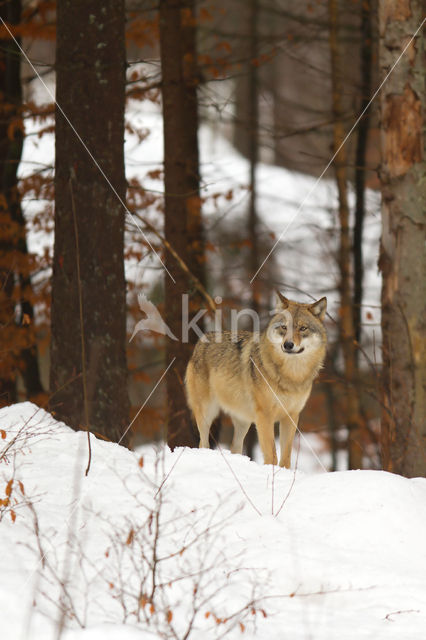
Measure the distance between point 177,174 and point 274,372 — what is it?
3.53 m

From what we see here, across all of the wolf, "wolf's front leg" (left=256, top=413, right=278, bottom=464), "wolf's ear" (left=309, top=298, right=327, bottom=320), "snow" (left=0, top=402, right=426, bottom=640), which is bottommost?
"snow" (left=0, top=402, right=426, bottom=640)

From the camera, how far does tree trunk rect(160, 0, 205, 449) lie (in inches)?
378

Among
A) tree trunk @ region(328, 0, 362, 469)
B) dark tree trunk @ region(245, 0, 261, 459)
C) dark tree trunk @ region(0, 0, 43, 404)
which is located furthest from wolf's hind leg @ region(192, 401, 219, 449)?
dark tree trunk @ region(245, 0, 261, 459)

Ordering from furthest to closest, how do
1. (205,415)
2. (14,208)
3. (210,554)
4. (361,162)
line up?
1. (361,162)
2. (14,208)
3. (205,415)
4. (210,554)

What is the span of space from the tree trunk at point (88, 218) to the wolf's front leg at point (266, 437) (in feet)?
5.15

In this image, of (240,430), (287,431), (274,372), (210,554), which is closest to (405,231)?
(274,372)

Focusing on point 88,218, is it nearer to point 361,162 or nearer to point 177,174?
point 177,174

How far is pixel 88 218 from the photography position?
6988 mm

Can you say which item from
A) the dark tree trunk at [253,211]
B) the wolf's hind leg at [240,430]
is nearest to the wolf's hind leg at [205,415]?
the wolf's hind leg at [240,430]

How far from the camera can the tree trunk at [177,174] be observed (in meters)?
9.61

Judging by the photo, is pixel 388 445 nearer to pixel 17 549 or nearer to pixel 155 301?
pixel 17 549

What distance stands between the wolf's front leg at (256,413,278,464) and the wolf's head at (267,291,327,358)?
759 millimetres

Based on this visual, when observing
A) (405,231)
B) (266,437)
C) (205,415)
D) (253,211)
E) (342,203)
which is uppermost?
(253,211)

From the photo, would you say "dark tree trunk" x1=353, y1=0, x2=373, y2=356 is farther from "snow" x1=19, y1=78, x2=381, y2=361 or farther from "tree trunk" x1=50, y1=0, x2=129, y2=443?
"tree trunk" x1=50, y1=0, x2=129, y2=443
